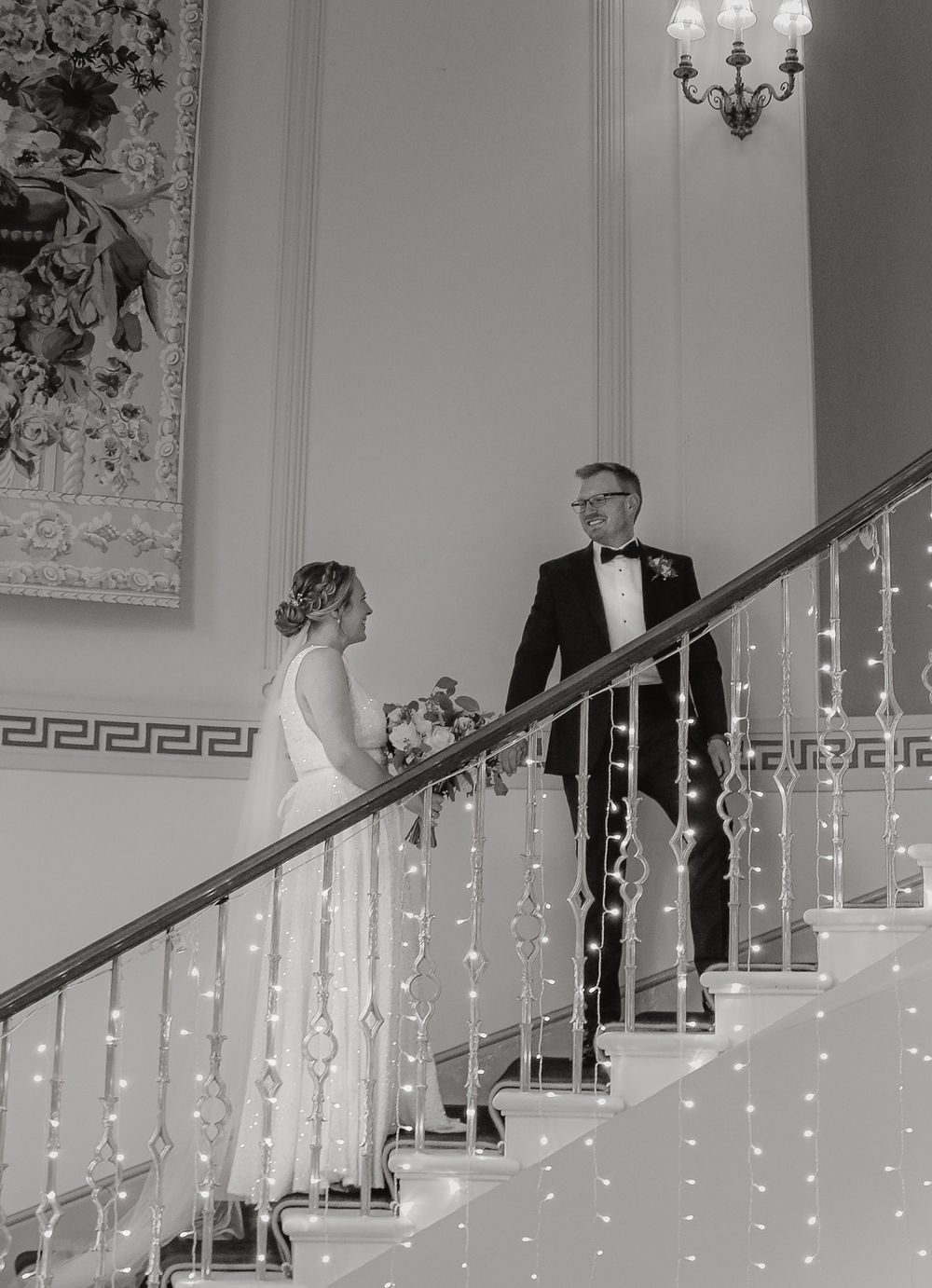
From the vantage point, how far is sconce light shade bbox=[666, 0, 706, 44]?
5.98 meters

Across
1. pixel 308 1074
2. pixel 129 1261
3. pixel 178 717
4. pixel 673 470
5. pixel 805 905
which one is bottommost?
pixel 129 1261

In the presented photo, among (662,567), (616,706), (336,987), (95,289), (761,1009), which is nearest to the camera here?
(761,1009)

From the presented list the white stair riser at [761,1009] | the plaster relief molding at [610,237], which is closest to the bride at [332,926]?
the white stair riser at [761,1009]

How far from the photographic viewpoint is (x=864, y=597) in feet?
20.2

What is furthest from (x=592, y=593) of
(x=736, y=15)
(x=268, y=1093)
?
(x=736, y=15)

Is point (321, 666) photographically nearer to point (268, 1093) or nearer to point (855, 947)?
point (268, 1093)

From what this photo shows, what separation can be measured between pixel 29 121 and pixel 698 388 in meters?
2.72

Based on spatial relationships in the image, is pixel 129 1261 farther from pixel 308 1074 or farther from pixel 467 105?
pixel 467 105

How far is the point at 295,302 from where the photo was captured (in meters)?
6.07

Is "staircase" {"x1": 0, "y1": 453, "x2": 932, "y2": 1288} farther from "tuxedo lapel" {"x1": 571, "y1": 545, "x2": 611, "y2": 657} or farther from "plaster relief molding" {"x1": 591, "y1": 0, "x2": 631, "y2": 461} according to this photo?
"plaster relief molding" {"x1": 591, "y1": 0, "x2": 631, "y2": 461}

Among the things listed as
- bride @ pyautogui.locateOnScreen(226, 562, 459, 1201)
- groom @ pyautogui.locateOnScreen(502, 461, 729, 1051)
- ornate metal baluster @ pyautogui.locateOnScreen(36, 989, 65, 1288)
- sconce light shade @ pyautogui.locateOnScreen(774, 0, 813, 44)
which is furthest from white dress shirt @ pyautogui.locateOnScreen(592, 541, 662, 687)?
ornate metal baluster @ pyautogui.locateOnScreen(36, 989, 65, 1288)

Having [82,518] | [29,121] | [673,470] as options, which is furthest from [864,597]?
[29,121]

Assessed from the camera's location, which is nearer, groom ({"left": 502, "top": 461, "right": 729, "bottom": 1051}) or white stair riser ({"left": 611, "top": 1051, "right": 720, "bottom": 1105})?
white stair riser ({"left": 611, "top": 1051, "right": 720, "bottom": 1105})

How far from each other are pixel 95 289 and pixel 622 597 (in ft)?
7.41
